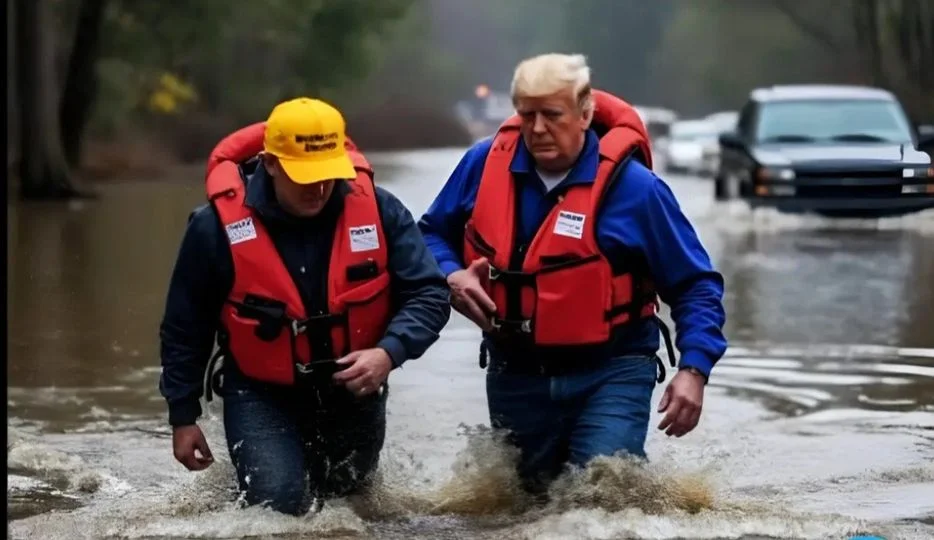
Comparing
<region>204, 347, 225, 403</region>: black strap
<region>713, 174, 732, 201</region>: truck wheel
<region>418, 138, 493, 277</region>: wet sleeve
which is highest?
<region>418, 138, 493, 277</region>: wet sleeve

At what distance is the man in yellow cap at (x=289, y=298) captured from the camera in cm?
557

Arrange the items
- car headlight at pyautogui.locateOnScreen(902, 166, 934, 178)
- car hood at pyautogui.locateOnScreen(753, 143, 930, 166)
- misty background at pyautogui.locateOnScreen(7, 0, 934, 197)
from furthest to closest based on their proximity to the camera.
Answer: misty background at pyautogui.locateOnScreen(7, 0, 934, 197), car hood at pyautogui.locateOnScreen(753, 143, 930, 166), car headlight at pyautogui.locateOnScreen(902, 166, 934, 178)

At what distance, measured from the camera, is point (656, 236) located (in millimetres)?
5695

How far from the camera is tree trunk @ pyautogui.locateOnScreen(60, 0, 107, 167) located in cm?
3647

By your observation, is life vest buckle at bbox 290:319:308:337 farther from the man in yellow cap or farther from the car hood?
the car hood

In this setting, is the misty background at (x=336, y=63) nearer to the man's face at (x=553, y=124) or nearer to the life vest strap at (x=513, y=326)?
the man's face at (x=553, y=124)

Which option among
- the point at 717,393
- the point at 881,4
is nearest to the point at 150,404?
the point at 717,393

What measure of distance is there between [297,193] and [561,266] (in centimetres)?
83

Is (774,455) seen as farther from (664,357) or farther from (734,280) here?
(734,280)

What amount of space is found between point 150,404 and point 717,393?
291 cm

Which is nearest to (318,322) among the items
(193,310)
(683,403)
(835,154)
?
(193,310)

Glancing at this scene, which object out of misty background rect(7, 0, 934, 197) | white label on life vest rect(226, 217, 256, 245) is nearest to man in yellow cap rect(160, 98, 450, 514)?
white label on life vest rect(226, 217, 256, 245)

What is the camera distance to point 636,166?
5.80 meters

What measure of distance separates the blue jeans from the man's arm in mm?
229
